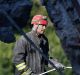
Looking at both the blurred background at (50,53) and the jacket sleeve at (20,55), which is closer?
the jacket sleeve at (20,55)

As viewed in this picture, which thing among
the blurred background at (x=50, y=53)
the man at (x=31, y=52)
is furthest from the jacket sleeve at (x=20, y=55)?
the blurred background at (x=50, y=53)

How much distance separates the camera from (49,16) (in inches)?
363

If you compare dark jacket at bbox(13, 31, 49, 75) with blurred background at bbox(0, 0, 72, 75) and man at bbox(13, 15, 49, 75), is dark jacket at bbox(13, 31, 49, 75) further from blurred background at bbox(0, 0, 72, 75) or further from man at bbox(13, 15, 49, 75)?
blurred background at bbox(0, 0, 72, 75)

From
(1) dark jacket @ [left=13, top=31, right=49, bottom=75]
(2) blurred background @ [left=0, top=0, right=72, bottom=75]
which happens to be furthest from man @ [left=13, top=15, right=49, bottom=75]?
(2) blurred background @ [left=0, top=0, right=72, bottom=75]

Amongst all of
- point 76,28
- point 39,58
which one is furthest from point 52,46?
point 39,58

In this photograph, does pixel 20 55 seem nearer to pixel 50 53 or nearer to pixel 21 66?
pixel 21 66

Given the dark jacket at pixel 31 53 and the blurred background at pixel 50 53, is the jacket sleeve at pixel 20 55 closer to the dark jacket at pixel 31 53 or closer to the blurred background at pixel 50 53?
the dark jacket at pixel 31 53

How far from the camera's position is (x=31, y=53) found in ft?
15.1

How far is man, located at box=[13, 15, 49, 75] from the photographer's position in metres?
4.44

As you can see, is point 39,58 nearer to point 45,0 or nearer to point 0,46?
point 0,46

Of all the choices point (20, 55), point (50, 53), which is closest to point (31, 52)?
point (20, 55)

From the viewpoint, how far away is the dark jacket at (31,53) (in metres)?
4.44

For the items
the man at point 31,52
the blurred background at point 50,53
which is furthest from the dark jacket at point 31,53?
the blurred background at point 50,53

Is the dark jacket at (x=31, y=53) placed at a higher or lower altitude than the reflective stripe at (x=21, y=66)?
higher
